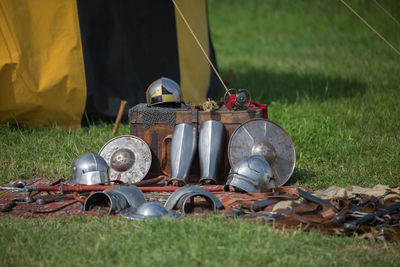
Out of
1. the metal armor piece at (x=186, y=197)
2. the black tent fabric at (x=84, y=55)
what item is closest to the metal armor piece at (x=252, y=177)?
the metal armor piece at (x=186, y=197)

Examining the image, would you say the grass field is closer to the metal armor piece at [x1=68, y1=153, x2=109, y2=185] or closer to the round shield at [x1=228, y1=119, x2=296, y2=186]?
the round shield at [x1=228, y1=119, x2=296, y2=186]

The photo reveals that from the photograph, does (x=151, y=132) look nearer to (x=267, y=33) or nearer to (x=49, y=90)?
(x=49, y=90)

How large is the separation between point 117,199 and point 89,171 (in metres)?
0.72

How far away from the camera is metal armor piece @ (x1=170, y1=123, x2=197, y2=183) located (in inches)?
188

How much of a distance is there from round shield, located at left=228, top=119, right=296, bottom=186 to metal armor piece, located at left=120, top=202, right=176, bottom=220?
3.75 ft

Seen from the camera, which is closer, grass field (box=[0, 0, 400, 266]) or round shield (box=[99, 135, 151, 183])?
grass field (box=[0, 0, 400, 266])

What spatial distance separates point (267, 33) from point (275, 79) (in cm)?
558

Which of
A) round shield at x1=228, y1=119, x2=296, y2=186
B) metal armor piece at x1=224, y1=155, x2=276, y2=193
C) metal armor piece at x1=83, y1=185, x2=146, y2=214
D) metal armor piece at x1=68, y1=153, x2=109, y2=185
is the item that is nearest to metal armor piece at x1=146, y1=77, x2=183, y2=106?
round shield at x1=228, y1=119, x2=296, y2=186

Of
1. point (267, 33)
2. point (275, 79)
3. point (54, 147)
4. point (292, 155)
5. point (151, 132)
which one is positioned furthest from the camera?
point (267, 33)

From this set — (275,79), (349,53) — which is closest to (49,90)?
(275,79)

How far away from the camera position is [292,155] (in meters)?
4.86

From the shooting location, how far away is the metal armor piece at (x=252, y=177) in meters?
4.40

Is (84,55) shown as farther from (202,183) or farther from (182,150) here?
(202,183)

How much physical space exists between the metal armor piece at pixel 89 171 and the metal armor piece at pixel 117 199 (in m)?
0.38
